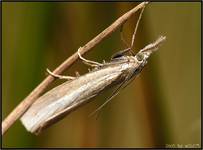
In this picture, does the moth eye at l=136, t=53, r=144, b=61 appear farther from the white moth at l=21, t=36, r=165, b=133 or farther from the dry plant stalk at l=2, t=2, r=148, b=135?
the dry plant stalk at l=2, t=2, r=148, b=135

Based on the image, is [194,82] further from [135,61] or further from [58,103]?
[58,103]

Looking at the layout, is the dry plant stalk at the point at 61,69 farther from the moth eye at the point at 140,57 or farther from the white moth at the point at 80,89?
the moth eye at the point at 140,57

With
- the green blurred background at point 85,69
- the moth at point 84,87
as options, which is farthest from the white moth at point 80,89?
the green blurred background at point 85,69

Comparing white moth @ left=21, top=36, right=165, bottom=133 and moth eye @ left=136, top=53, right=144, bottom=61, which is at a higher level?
moth eye @ left=136, top=53, right=144, bottom=61

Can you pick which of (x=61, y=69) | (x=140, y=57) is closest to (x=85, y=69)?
(x=140, y=57)

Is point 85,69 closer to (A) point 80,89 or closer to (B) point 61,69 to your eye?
(A) point 80,89

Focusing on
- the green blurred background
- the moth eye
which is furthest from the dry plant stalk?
the moth eye
